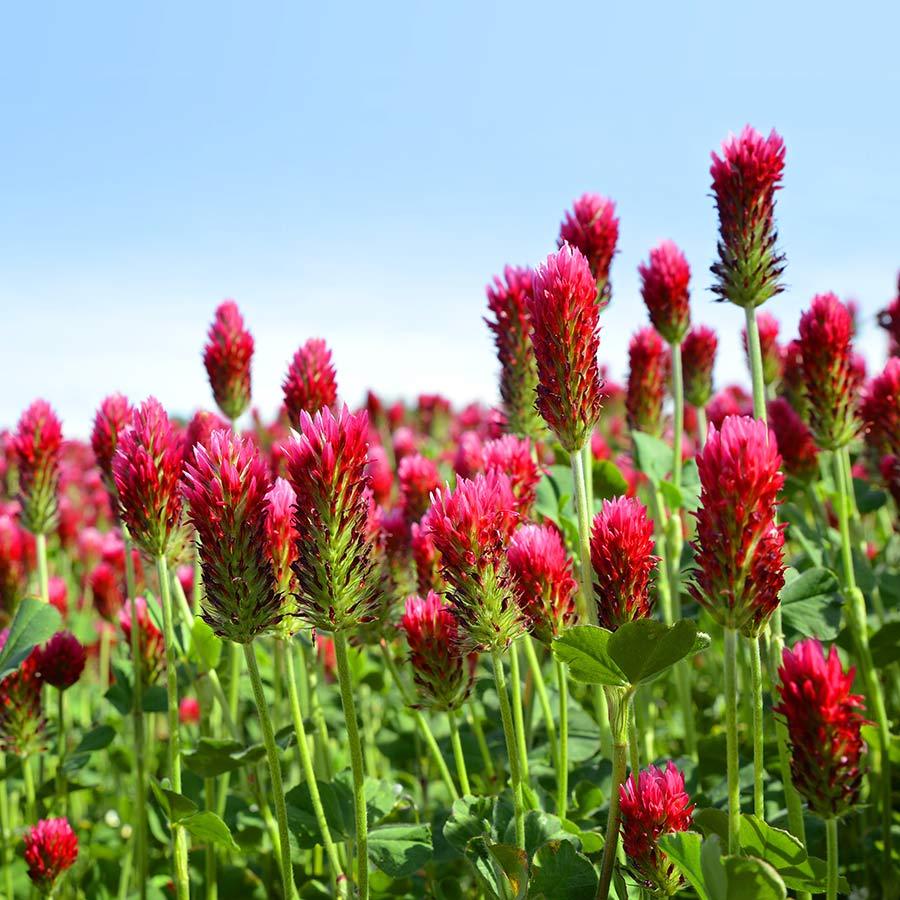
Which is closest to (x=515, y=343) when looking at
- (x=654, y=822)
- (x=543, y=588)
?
(x=543, y=588)

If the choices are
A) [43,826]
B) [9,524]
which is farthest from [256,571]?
[9,524]

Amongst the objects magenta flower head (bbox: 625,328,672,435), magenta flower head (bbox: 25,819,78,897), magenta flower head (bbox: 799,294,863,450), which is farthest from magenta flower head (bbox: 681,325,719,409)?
magenta flower head (bbox: 25,819,78,897)

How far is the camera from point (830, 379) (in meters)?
2.42

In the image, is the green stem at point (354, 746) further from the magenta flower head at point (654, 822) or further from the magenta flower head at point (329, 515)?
the magenta flower head at point (654, 822)

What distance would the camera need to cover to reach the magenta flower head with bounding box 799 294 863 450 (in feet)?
7.91

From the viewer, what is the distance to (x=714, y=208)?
214 centimetres

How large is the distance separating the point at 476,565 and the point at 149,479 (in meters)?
0.72

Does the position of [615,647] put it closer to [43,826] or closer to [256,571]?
[256,571]

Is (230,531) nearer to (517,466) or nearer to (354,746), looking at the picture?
(354,746)

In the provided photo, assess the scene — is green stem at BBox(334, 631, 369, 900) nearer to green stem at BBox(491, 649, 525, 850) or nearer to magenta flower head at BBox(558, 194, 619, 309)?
green stem at BBox(491, 649, 525, 850)

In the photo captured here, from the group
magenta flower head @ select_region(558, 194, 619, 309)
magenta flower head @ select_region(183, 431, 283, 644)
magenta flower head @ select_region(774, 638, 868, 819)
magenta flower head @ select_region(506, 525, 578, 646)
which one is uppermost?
magenta flower head @ select_region(558, 194, 619, 309)

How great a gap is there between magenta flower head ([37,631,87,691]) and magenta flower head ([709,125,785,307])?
207 cm

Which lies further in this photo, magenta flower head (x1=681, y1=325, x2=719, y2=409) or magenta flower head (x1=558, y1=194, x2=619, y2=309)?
magenta flower head (x1=681, y1=325, x2=719, y2=409)

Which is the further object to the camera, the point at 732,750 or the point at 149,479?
the point at 149,479
